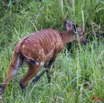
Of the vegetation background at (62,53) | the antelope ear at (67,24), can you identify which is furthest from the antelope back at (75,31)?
the vegetation background at (62,53)

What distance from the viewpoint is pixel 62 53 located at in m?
6.17

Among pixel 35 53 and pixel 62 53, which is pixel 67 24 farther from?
pixel 35 53

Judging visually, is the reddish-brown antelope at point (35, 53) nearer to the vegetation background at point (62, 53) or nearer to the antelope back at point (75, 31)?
the vegetation background at point (62, 53)

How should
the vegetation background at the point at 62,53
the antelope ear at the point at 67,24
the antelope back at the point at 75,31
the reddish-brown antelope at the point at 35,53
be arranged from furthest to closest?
1. the antelope ear at the point at 67,24
2. the antelope back at the point at 75,31
3. the reddish-brown antelope at the point at 35,53
4. the vegetation background at the point at 62,53

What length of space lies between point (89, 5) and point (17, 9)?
1247mm

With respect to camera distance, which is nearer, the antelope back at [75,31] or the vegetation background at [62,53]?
the vegetation background at [62,53]

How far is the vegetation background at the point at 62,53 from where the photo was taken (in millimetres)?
4758

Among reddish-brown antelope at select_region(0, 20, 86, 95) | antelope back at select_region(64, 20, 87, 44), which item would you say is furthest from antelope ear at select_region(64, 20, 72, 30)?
reddish-brown antelope at select_region(0, 20, 86, 95)

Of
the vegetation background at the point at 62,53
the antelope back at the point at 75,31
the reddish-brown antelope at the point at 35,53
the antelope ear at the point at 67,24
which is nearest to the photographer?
the vegetation background at the point at 62,53

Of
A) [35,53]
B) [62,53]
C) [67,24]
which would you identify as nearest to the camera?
[35,53]

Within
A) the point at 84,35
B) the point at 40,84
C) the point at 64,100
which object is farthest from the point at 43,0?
the point at 64,100

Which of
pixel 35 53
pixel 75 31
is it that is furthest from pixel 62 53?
pixel 35 53

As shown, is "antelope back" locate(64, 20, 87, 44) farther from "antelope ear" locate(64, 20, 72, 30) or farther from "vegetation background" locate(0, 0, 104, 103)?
"vegetation background" locate(0, 0, 104, 103)

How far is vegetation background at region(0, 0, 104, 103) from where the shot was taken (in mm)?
4758
